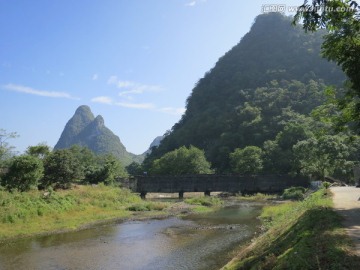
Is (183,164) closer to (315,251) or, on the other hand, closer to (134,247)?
(134,247)

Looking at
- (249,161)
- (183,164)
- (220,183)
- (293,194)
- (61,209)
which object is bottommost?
(61,209)

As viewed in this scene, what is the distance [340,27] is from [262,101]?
5259 inches

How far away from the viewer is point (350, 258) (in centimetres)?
1113

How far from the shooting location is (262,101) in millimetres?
142750

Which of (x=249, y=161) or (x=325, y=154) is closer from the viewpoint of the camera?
(x=325, y=154)

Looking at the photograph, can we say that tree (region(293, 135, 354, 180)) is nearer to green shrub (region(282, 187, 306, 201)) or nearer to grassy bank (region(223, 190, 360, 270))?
green shrub (region(282, 187, 306, 201))

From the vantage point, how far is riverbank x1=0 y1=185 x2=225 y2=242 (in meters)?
35.0

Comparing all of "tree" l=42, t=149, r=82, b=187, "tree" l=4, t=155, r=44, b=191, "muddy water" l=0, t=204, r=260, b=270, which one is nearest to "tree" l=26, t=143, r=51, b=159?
"tree" l=42, t=149, r=82, b=187

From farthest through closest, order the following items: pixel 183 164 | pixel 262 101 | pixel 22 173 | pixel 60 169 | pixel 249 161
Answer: pixel 262 101, pixel 183 164, pixel 249 161, pixel 60 169, pixel 22 173

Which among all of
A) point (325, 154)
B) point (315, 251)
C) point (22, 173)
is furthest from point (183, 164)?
point (315, 251)

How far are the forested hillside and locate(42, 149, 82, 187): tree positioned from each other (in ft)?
183

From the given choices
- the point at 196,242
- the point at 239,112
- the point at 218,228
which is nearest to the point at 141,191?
the point at 218,228

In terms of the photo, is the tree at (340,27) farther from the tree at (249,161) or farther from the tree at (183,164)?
the tree at (183,164)

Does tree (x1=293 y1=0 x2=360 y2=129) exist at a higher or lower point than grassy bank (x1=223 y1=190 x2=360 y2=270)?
higher
